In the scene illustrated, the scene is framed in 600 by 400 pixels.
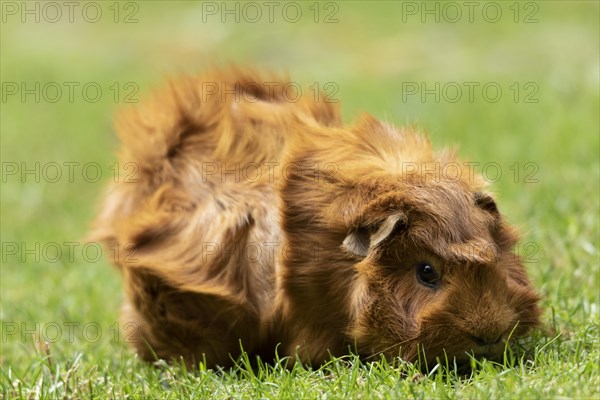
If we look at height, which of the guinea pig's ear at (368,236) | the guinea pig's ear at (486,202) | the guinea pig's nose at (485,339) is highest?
the guinea pig's ear at (486,202)

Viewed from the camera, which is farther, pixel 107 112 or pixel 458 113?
pixel 107 112

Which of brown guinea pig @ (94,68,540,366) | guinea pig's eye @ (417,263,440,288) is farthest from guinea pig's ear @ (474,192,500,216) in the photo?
guinea pig's eye @ (417,263,440,288)

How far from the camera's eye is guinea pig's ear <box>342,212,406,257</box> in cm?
322

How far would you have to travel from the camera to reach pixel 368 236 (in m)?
3.35

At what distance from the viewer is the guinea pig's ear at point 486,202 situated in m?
3.36

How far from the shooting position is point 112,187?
15.0 ft

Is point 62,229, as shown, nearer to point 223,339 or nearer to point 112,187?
point 112,187

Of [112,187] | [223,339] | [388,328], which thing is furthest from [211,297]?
[112,187]

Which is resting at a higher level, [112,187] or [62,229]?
[112,187]

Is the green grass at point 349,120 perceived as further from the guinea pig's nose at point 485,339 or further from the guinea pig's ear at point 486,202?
the guinea pig's ear at point 486,202

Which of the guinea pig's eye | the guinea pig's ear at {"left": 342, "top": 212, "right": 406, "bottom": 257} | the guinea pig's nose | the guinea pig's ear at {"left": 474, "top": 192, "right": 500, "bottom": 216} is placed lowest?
the guinea pig's nose

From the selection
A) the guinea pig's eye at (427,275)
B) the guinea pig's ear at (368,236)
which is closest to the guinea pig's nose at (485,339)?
the guinea pig's eye at (427,275)

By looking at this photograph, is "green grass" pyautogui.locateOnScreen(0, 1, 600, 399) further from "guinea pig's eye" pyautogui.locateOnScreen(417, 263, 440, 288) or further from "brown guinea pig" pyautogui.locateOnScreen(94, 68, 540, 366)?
"guinea pig's eye" pyautogui.locateOnScreen(417, 263, 440, 288)

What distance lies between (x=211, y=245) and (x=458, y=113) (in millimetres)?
4144
